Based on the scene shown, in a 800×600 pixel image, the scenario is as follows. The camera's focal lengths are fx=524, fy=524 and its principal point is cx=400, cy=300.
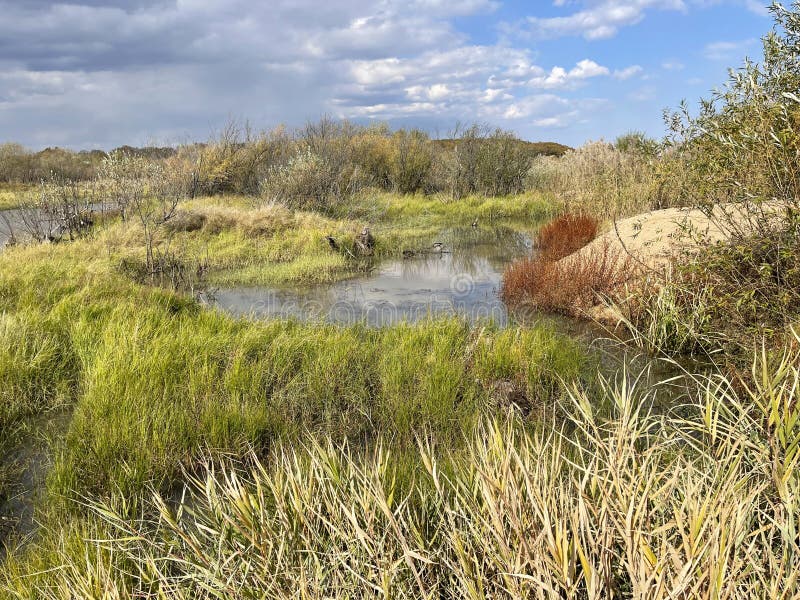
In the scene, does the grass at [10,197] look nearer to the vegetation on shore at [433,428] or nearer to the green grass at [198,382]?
the vegetation on shore at [433,428]

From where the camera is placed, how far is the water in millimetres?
8062

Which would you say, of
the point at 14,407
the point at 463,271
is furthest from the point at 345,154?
the point at 14,407

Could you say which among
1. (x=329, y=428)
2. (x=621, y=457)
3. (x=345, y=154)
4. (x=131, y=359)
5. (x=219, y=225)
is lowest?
(x=329, y=428)

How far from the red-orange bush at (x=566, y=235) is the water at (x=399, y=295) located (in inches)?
33.9

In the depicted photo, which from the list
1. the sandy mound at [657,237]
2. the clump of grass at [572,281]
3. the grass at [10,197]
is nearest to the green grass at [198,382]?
the clump of grass at [572,281]

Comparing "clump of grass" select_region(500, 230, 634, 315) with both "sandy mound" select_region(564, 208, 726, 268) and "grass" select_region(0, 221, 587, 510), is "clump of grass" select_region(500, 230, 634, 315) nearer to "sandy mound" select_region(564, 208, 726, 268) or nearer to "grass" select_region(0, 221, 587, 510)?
"sandy mound" select_region(564, 208, 726, 268)

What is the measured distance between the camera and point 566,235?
12.8m

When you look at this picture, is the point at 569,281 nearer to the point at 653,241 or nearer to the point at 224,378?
the point at 653,241

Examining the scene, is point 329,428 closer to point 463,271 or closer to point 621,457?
point 621,457

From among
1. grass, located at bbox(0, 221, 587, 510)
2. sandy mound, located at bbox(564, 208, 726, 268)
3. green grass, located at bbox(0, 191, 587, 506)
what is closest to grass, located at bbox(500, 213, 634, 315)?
sandy mound, located at bbox(564, 208, 726, 268)

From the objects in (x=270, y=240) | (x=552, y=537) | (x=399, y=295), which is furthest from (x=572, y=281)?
(x=270, y=240)

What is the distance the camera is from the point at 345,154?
22812 millimetres

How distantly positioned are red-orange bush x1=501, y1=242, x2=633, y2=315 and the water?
0.48m

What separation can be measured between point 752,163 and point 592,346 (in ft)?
9.02
